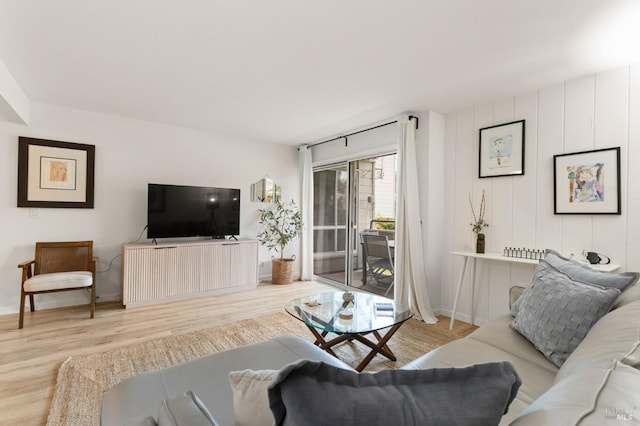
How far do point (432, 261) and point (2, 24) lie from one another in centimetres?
423

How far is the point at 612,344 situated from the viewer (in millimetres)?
893

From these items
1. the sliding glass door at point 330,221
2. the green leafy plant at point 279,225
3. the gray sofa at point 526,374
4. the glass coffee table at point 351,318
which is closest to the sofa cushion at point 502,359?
the gray sofa at point 526,374

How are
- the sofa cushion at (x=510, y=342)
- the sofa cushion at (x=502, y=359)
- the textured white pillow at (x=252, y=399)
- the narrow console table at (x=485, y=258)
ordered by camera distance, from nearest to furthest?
the textured white pillow at (x=252, y=399), the sofa cushion at (x=502, y=359), the sofa cushion at (x=510, y=342), the narrow console table at (x=485, y=258)

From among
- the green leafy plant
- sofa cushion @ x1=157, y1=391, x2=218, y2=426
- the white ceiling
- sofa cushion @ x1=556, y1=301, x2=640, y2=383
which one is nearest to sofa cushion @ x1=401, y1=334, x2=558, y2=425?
sofa cushion @ x1=556, y1=301, x2=640, y2=383

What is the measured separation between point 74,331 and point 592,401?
3.85 meters

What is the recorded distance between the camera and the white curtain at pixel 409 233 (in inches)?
137

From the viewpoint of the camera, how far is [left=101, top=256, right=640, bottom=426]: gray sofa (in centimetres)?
54

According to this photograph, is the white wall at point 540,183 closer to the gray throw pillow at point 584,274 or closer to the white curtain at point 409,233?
the white curtain at point 409,233

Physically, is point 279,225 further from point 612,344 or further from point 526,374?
point 612,344

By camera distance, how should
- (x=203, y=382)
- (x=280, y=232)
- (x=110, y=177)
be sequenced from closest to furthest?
(x=203, y=382)
(x=110, y=177)
(x=280, y=232)

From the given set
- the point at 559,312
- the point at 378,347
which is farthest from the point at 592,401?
the point at 378,347

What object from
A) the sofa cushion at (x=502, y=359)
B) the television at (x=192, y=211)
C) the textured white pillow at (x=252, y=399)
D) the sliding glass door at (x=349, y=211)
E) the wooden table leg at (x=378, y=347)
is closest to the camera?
the textured white pillow at (x=252, y=399)

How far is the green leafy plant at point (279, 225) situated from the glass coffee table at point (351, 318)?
8.34 feet

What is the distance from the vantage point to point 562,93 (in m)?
2.81
